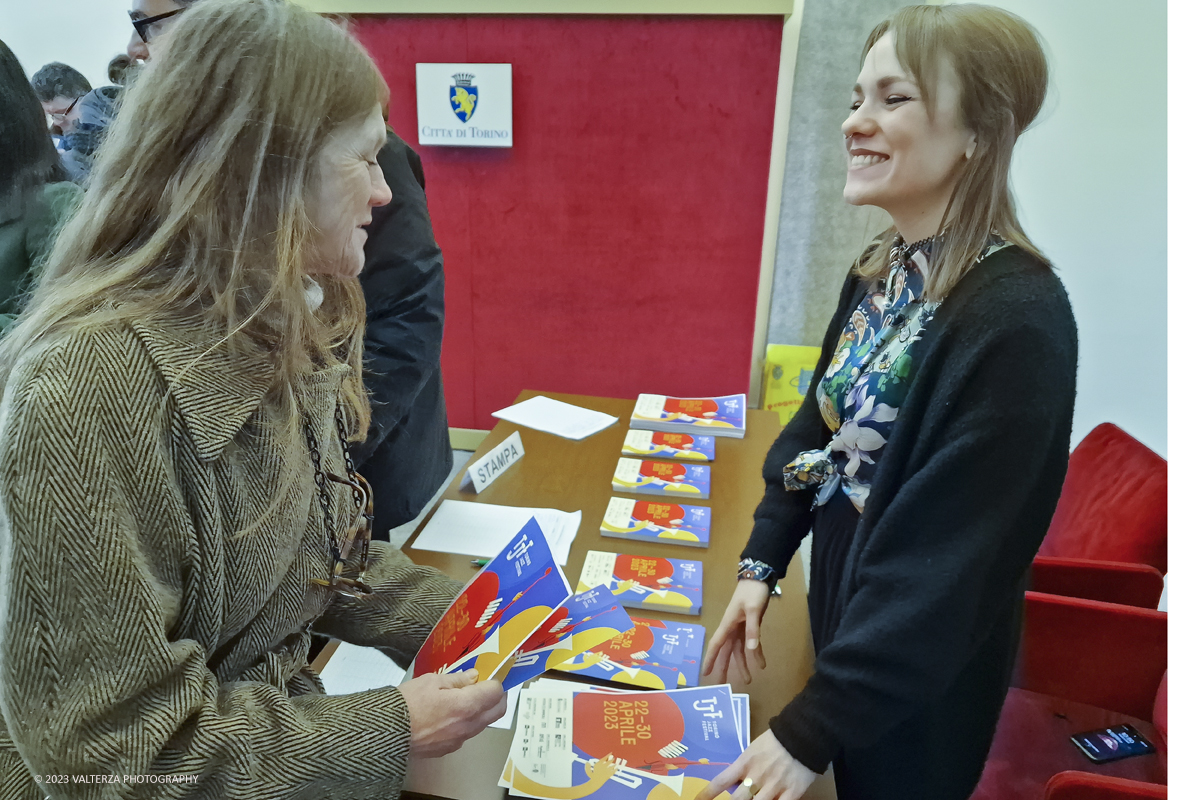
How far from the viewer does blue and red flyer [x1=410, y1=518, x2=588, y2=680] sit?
0.84m

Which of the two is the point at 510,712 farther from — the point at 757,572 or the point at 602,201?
the point at 602,201

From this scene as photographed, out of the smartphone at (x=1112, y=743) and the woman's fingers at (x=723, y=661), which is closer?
the woman's fingers at (x=723, y=661)

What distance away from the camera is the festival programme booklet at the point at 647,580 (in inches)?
50.1

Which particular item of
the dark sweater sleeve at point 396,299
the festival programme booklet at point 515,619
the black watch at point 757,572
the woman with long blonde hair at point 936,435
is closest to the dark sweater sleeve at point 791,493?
the black watch at point 757,572

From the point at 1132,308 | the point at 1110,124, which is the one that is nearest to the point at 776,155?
the point at 1110,124

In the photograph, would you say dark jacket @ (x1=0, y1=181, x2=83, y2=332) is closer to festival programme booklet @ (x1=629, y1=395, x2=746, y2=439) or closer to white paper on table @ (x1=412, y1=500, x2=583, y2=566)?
white paper on table @ (x1=412, y1=500, x2=583, y2=566)

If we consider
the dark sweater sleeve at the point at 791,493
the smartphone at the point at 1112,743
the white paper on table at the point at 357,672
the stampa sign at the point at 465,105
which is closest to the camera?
the dark sweater sleeve at the point at 791,493

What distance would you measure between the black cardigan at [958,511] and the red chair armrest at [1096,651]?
703mm

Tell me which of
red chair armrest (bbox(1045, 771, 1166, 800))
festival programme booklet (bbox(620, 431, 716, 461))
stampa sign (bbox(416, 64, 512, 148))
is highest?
stampa sign (bbox(416, 64, 512, 148))

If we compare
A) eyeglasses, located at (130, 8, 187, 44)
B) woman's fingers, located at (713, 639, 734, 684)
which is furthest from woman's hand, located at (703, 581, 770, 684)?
eyeglasses, located at (130, 8, 187, 44)

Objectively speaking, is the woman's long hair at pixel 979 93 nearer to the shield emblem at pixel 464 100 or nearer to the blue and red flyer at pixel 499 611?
the blue and red flyer at pixel 499 611

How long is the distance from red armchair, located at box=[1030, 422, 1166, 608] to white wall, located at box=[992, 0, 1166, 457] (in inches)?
3.7

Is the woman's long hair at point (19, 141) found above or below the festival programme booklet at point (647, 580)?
above

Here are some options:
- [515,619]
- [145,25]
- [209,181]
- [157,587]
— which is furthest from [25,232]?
[515,619]
